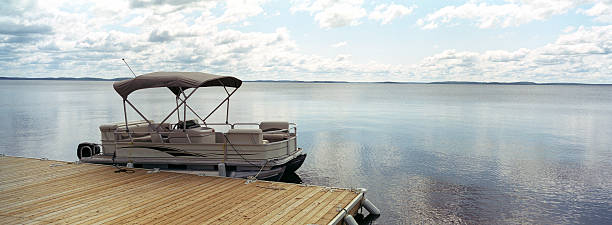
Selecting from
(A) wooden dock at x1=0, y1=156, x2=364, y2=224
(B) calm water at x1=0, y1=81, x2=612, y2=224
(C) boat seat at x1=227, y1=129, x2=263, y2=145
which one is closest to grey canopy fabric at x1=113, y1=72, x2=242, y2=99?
(C) boat seat at x1=227, y1=129, x2=263, y2=145

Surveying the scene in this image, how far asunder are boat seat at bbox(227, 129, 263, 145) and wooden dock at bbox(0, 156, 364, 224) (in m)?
1.75

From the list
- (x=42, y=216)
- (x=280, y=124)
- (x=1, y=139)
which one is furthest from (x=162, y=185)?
(x=1, y=139)

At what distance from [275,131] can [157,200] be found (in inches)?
237

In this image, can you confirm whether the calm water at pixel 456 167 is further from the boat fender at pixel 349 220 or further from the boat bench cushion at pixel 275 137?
the boat fender at pixel 349 220

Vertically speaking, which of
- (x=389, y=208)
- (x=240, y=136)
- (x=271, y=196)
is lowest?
(x=389, y=208)

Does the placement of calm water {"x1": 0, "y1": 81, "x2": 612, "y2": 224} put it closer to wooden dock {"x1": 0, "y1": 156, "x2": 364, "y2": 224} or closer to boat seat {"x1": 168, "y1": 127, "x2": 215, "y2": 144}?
wooden dock {"x1": 0, "y1": 156, "x2": 364, "y2": 224}

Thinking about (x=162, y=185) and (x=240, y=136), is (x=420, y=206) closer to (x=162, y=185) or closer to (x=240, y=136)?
(x=240, y=136)

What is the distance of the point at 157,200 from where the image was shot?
935 cm

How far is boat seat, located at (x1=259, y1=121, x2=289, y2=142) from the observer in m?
14.6

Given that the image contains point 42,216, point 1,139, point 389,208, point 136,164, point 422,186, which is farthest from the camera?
point 1,139

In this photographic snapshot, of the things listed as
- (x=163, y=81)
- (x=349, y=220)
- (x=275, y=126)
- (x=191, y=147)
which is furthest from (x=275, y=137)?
(x=349, y=220)

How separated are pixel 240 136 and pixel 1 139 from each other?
2240 cm

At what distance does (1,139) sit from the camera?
26844 millimetres

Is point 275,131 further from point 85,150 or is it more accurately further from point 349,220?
point 85,150
